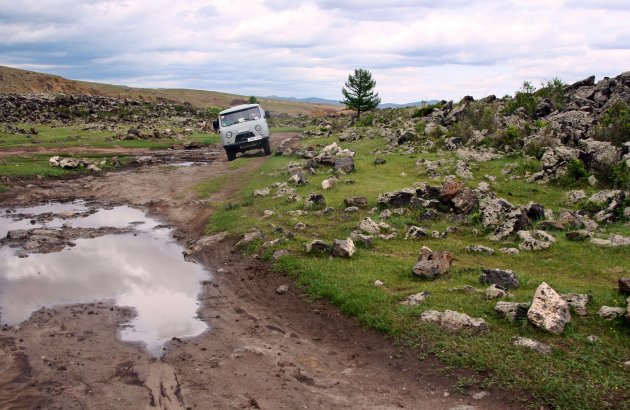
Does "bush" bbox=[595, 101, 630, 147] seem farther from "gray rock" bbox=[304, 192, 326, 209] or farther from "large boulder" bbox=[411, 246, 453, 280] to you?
"large boulder" bbox=[411, 246, 453, 280]

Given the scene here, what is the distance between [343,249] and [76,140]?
27476 millimetres

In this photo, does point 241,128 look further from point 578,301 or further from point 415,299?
point 578,301

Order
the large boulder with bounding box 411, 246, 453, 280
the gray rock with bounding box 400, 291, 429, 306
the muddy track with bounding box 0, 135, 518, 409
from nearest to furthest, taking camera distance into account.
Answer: the muddy track with bounding box 0, 135, 518, 409, the gray rock with bounding box 400, 291, 429, 306, the large boulder with bounding box 411, 246, 453, 280

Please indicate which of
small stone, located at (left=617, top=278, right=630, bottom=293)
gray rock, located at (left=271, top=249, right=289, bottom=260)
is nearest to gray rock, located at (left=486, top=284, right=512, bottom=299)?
small stone, located at (left=617, top=278, right=630, bottom=293)

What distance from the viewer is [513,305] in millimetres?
8258

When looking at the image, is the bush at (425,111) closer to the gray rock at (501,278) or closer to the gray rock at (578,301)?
the gray rock at (501,278)

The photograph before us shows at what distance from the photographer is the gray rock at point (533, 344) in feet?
24.0

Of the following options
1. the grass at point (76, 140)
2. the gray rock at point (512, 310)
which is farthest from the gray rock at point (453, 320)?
the grass at point (76, 140)

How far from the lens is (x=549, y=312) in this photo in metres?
7.85

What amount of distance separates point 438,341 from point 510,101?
2359 cm

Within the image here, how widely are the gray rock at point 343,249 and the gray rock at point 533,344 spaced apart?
4.60m

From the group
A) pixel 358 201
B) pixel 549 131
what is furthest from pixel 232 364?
pixel 549 131

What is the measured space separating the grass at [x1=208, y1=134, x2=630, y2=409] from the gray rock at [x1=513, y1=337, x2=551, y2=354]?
0.10 m

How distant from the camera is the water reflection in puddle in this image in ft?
30.0
